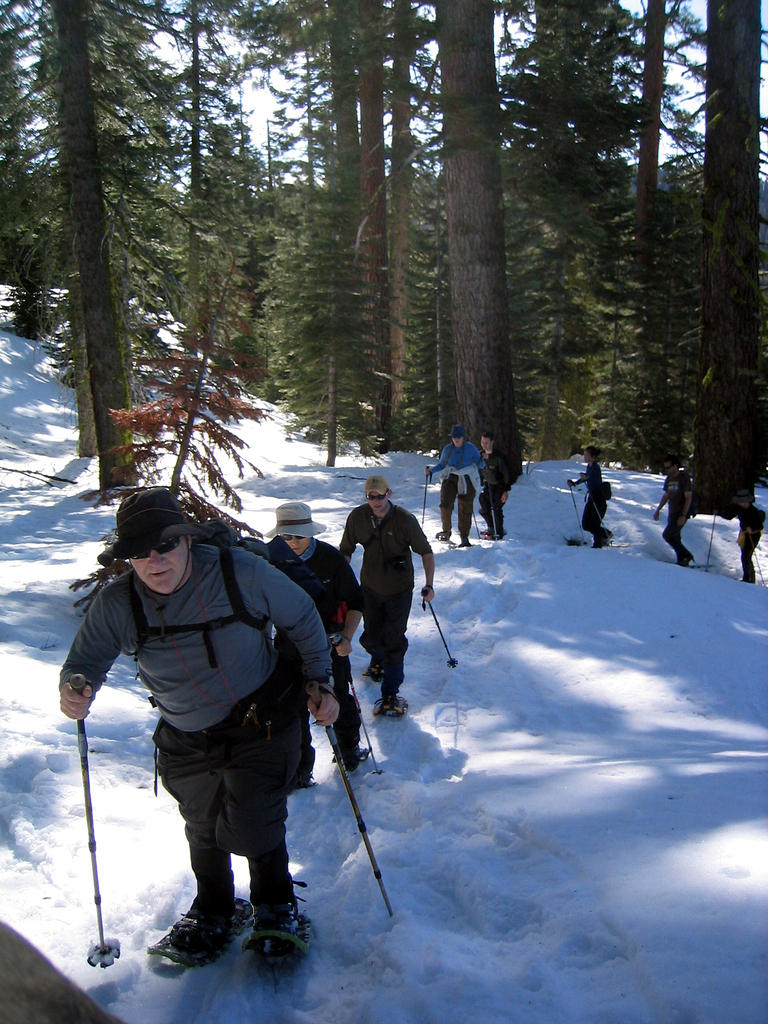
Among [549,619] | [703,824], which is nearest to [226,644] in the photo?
[703,824]

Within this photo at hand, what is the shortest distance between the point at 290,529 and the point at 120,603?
6.14 feet

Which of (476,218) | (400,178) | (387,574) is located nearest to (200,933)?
(387,574)

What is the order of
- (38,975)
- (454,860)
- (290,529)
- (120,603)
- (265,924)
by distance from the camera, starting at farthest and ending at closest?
(290,529) → (454,860) → (265,924) → (120,603) → (38,975)

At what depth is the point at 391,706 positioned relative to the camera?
6.18 metres

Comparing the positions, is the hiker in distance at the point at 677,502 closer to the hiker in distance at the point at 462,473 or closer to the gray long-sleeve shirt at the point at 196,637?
the hiker in distance at the point at 462,473

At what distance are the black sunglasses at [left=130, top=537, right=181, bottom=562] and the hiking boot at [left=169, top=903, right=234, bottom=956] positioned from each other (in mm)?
1777

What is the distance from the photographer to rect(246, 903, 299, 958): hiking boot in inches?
120

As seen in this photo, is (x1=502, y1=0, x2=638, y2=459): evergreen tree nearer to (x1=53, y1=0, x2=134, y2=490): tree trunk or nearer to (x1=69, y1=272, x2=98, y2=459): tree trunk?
(x1=53, y1=0, x2=134, y2=490): tree trunk

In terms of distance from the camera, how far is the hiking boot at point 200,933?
3.12 meters

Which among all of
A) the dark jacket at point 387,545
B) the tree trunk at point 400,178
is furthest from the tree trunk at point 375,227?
the dark jacket at point 387,545

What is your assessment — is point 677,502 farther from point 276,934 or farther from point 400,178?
point 400,178

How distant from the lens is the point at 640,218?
24359 millimetres

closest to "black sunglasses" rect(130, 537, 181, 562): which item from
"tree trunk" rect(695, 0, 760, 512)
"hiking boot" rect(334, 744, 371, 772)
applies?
"hiking boot" rect(334, 744, 371, 772)

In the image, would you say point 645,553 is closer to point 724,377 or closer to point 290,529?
point 724,377
